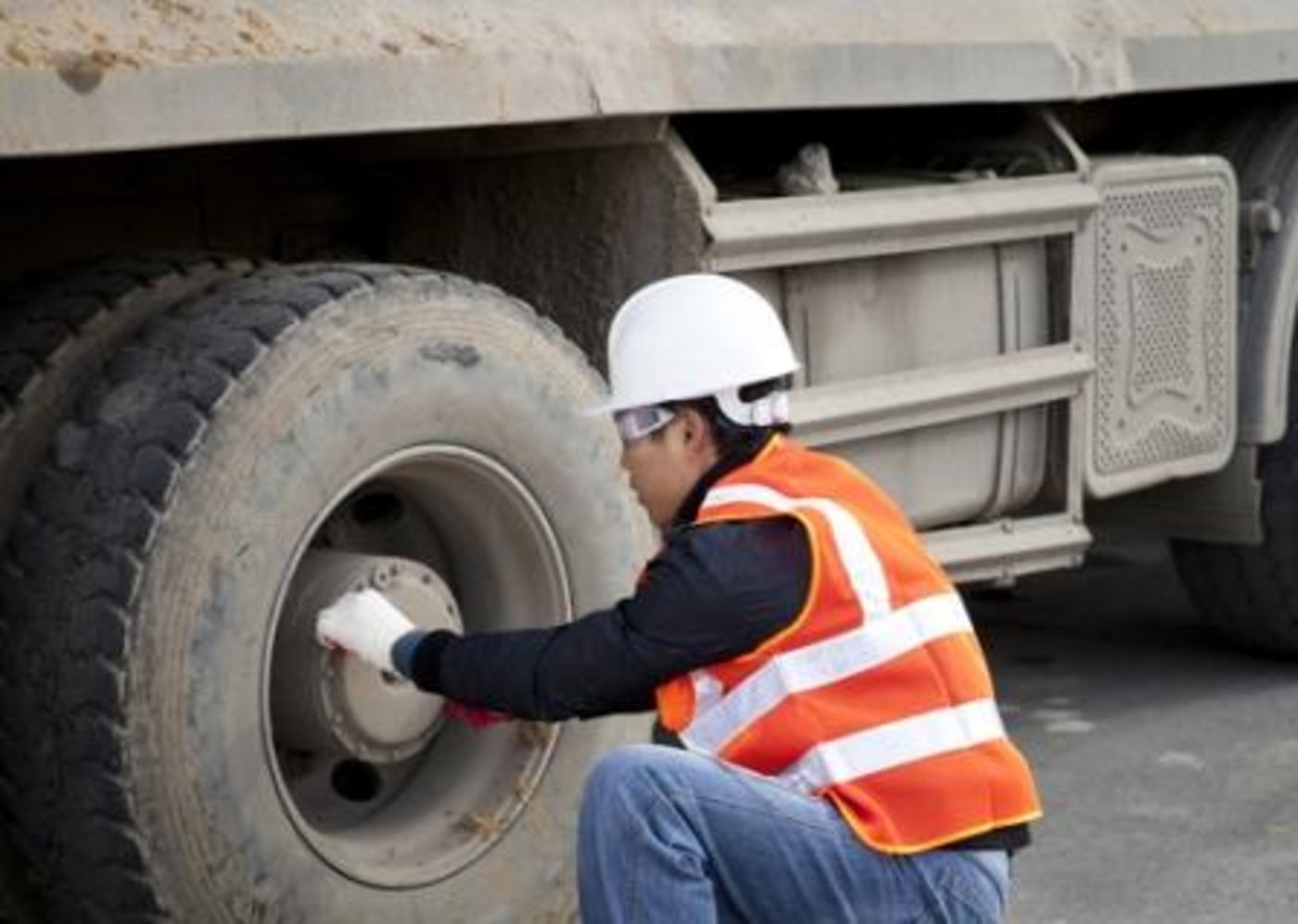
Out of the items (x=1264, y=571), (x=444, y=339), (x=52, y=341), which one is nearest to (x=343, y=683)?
(x=444, y=339)

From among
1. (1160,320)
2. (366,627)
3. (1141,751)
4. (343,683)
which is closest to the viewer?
(366,627)

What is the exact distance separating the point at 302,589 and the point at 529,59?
934mm

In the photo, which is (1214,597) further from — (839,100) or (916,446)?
(839,100)

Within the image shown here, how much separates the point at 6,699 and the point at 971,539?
2.42m

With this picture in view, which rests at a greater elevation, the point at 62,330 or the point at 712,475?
the point at 62,330

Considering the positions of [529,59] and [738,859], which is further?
[529,59]

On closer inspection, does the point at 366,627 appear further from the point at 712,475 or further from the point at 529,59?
the point at 529,59

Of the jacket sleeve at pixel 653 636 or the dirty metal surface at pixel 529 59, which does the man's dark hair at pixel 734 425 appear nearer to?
the jacket sleeve at pixel 653 636

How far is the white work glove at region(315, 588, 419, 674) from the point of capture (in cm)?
394

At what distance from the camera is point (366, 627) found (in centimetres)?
397

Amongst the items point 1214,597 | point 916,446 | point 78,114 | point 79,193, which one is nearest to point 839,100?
point 916,446

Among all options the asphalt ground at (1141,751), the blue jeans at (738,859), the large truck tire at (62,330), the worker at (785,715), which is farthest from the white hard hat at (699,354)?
the asphalt ground at (1141,751)

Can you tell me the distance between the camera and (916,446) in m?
5.61

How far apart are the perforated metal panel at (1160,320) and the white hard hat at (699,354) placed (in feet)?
7.81
